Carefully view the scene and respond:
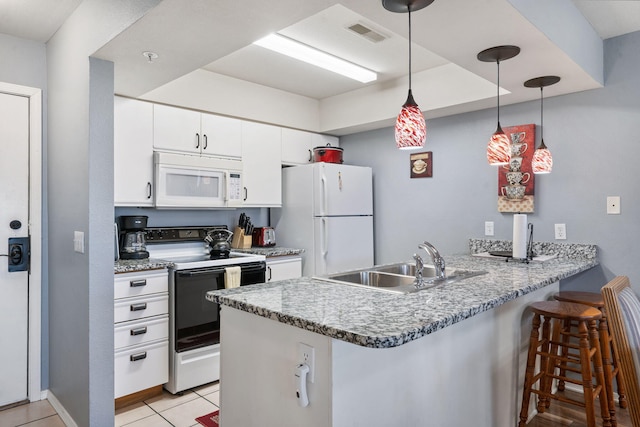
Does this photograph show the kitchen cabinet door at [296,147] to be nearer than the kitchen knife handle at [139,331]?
No

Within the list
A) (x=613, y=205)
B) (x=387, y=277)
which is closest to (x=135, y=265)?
(x=387, y=277)

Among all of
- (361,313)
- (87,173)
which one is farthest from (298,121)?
(361,313)

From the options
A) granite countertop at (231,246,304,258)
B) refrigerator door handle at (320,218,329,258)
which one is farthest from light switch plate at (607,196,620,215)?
granite countertop at (231,246,304,258)

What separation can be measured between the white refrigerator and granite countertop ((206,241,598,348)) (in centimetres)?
169

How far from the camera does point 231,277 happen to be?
2967 mm

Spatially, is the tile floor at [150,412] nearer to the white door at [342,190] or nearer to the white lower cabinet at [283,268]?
the white lower cabinet at [283,268]

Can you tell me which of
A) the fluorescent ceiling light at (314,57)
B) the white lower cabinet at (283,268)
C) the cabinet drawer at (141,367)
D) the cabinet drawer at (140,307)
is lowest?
the cabinet drawer at (141,367)

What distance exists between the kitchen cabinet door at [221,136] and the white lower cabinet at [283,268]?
989mm

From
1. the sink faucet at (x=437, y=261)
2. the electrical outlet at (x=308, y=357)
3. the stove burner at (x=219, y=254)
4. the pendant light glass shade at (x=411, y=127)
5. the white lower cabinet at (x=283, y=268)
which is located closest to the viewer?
the electrical outlet at (x=308, y=357)

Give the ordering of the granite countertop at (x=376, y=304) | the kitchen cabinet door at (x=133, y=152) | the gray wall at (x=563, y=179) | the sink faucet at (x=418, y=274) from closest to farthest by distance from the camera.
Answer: the granite countertop at (x=376, y=304)
the sink faucet at (x=418, y=274)
the gray wall at (x=563, y=179)
the kitchen cabinet door at (x=133, y=152)

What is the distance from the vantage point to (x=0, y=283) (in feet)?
8.55

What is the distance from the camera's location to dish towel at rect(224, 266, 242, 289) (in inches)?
116

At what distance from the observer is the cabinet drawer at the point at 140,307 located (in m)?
2.58

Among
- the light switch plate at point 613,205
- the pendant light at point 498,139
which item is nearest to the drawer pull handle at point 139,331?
the pendant light at point 498,139
